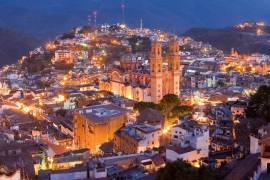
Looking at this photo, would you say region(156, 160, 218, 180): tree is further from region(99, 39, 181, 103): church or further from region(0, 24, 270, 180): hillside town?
region(99, 39, 181, 103): church

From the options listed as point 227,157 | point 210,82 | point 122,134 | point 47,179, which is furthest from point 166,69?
point 47,179

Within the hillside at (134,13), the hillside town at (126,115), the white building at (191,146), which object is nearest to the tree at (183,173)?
the hillside town at (126,115)

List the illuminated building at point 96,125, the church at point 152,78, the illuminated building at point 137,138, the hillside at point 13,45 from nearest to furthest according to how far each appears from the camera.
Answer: the illuminated building at point 137,138
the illuminated building at point 96,125
the church at point 152,78
the hillside at point 13,45

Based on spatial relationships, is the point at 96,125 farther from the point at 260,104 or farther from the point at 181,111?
the point at 260,104

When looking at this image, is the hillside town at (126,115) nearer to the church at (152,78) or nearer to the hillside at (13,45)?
the church at (152,78)

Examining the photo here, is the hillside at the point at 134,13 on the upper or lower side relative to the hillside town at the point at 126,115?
upper

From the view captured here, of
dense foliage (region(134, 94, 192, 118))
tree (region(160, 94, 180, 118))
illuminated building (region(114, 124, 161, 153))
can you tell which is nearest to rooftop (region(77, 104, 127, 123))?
illuminated building (region(114, 124, 161, 153))

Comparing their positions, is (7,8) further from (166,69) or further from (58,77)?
(166,69)

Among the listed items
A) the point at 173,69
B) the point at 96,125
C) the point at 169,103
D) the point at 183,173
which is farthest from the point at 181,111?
the point at 183,173
